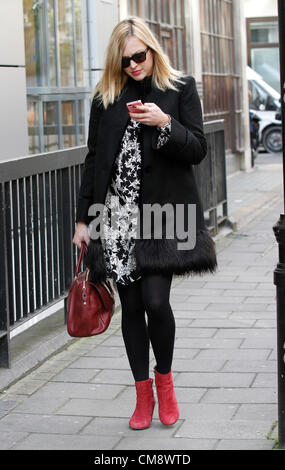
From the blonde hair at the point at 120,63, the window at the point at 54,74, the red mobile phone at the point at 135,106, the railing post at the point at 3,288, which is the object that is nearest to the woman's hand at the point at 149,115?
the red mobile phone at the point at 135,106

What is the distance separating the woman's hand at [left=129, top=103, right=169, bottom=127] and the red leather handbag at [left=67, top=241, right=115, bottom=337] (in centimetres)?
75

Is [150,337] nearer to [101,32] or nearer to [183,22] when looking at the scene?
[101,32]

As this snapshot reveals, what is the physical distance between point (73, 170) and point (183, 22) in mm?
9077

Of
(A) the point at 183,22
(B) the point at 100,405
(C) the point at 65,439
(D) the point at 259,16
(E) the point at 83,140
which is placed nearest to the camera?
(C) the point at 65,439

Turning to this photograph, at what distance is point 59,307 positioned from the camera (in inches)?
287

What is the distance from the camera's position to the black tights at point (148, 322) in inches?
179

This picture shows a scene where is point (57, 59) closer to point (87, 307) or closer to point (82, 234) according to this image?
point (82, 234)

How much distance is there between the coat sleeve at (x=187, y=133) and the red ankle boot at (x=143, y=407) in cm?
104

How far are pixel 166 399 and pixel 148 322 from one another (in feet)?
1.22

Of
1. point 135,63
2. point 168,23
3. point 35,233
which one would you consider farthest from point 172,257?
point 168,23

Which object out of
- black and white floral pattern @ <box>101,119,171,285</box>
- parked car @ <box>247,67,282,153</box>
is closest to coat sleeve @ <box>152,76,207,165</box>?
black and white floral pattern @ <box>101,119,171,285</box>

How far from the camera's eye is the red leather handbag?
185 inches

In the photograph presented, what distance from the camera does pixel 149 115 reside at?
4285mm
